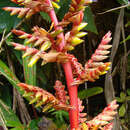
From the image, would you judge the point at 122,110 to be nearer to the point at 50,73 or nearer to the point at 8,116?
the point at 50,73

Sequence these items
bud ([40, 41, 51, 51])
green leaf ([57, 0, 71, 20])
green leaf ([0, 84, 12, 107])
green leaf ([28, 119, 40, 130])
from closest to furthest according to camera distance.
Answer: bud ([40, 41, 51, 51]), green leaf ([57, 0, 71, 20]), green leaf ([28, 119, 40, 130]), green leaf ([0, 84, 12, 107])

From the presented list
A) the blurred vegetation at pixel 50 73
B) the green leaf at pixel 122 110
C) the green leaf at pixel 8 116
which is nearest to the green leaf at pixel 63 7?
the blurred vegetation at pixel 50 73

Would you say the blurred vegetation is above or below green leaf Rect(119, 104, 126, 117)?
above

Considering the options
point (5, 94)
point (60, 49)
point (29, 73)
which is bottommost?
point (5, 94)

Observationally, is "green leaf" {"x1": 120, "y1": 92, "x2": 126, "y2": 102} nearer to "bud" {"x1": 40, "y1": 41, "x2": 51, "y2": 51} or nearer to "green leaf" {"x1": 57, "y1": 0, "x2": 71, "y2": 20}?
"green leaf" {"x1": 57, "y1": 0, "x2": 71, "y2": 20}

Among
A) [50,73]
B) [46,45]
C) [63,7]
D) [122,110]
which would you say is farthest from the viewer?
[50,73]

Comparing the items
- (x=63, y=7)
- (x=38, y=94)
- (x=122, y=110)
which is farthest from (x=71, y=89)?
(x=122, y=110)

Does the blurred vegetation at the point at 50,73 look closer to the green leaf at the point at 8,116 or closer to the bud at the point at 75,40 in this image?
the green leaf at the point at 8,116

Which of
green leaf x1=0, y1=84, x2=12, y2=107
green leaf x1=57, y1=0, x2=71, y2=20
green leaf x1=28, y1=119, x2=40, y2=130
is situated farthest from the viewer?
green leaf x1=0, y1=84, x2=12, y2=107

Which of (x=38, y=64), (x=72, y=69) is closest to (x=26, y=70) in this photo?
(x=38, y=64)

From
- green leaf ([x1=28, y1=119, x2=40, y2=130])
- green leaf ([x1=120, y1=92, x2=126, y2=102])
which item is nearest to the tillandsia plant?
green leaf ([x1=28, y1=119, x2=40, y2=130])

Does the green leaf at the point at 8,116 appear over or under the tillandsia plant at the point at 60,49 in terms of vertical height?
under

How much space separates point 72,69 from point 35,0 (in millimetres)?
129

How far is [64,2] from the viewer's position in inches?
29.9
